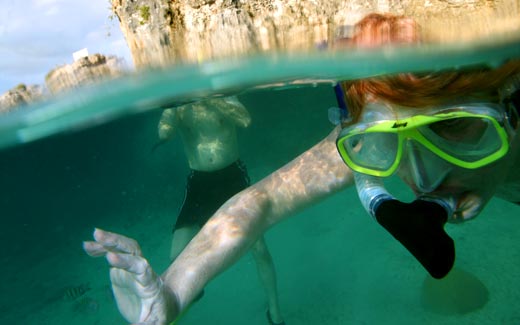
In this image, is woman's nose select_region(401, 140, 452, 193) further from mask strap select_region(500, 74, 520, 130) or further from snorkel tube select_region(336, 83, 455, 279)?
mask strap select_region(500, 74, 520, 130)

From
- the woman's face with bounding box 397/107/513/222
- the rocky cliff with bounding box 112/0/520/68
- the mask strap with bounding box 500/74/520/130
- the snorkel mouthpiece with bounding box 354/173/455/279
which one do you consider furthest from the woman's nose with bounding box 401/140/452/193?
the rocky cliff with bounding box 112/0/520/68

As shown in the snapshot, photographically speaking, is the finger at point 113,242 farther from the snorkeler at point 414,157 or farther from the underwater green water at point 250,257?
the underwater green water at point 250,257

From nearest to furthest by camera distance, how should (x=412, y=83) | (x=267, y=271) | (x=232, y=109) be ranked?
(x=412, y=83) → (x=267, y=271) → (x=232, y=109)

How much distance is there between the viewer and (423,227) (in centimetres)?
252

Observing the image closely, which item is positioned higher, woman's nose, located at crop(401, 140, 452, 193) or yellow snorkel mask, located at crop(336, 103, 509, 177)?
yellow snorkel mask, located at crop(336, 103, 509, 177)

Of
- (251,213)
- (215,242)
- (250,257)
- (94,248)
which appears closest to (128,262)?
(94,248)

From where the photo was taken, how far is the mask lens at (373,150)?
3398 mm

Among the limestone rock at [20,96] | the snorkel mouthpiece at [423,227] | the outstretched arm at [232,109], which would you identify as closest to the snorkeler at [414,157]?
the snorkel mouthpiece at [423,227]

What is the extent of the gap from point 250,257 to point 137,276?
37.3 ft

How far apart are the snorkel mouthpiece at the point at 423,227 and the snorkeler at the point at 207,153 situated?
6.25m

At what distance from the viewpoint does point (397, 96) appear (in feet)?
10.1

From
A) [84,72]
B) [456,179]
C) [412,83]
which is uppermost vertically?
[84,72]

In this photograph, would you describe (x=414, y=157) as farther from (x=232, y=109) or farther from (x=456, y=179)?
(x=232, y=109)

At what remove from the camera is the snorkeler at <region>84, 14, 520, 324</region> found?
8.93 ft
